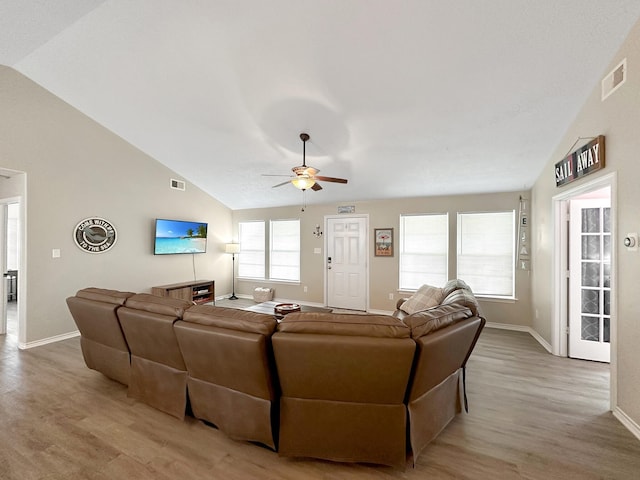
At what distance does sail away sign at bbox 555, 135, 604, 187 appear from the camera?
260cm

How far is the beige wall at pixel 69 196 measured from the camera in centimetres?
385

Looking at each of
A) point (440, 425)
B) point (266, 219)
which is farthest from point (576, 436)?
point (266, 219)

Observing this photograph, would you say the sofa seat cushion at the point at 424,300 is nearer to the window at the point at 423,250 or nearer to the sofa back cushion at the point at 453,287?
the sofa back cushion at the point at 453,287

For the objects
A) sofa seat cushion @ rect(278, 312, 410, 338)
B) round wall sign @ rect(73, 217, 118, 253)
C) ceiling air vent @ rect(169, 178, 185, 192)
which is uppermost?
ceiling air vent @ rect(169, 178, 185, 192)

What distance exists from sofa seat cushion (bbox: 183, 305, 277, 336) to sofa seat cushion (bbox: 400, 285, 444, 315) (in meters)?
2.41

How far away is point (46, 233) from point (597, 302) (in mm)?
7290

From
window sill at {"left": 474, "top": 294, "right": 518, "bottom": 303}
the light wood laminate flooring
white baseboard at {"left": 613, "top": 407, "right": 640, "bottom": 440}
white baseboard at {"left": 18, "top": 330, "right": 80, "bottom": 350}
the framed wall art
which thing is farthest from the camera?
the framed wall art

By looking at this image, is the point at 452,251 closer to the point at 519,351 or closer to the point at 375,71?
the point at 519,351

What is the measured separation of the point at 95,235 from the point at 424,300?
16.9 feet

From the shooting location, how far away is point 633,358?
7.25ft

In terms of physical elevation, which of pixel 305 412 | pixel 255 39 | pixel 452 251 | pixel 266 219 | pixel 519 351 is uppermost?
pixel 255 39

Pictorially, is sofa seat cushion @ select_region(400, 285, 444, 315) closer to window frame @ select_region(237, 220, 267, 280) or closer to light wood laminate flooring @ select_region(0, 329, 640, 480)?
light wood laminate flooring @ select_region(0, 329, 640, 480)

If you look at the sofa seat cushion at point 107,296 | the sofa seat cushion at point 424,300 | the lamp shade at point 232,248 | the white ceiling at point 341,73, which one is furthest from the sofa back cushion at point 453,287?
the lamp shade at point 232,248

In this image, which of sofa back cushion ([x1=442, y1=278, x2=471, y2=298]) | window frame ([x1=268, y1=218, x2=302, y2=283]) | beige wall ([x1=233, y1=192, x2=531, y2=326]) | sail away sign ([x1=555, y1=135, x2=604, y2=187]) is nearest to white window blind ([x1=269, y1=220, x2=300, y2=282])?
window frame ([x1=268, y1=218, x2=302, y2=283])
